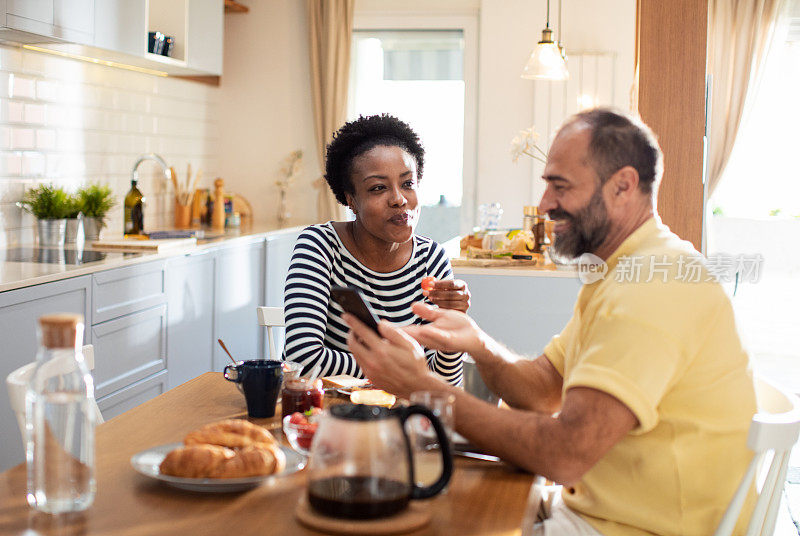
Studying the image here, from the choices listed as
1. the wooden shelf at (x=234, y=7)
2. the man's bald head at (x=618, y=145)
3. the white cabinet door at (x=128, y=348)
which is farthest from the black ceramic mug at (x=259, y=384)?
the wooden shelf at (x=234, y=7)

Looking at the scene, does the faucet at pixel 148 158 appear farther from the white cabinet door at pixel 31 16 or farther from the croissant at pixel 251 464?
the croissant at pixel 251 464

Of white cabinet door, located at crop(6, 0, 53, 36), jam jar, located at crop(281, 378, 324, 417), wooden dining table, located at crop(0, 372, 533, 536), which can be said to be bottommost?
wooden dining table, located at crop(0, 372, 533, 536)

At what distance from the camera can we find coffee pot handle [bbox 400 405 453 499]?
1.02 meters

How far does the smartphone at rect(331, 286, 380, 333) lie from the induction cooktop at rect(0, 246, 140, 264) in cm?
207

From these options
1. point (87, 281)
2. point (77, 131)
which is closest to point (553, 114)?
point (77, 131)

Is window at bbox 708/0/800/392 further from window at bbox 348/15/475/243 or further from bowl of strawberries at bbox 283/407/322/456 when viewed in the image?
bowl of strawberries at bbox 283/407/322/456

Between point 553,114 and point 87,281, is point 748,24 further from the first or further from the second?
point 87,281

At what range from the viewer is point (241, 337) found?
4633mm

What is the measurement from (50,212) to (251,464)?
2.72 metres

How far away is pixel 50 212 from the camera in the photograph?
3.50m

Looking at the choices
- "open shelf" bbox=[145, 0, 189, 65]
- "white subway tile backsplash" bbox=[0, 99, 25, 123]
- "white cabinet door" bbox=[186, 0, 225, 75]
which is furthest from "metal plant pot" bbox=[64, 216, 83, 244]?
"white cabinet door" bbox=[186, 0, 225, 75]

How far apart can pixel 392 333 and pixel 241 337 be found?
11.2 ft

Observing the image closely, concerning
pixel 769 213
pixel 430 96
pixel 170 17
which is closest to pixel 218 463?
pixel 170 17

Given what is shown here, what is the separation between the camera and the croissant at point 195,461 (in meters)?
1.13
